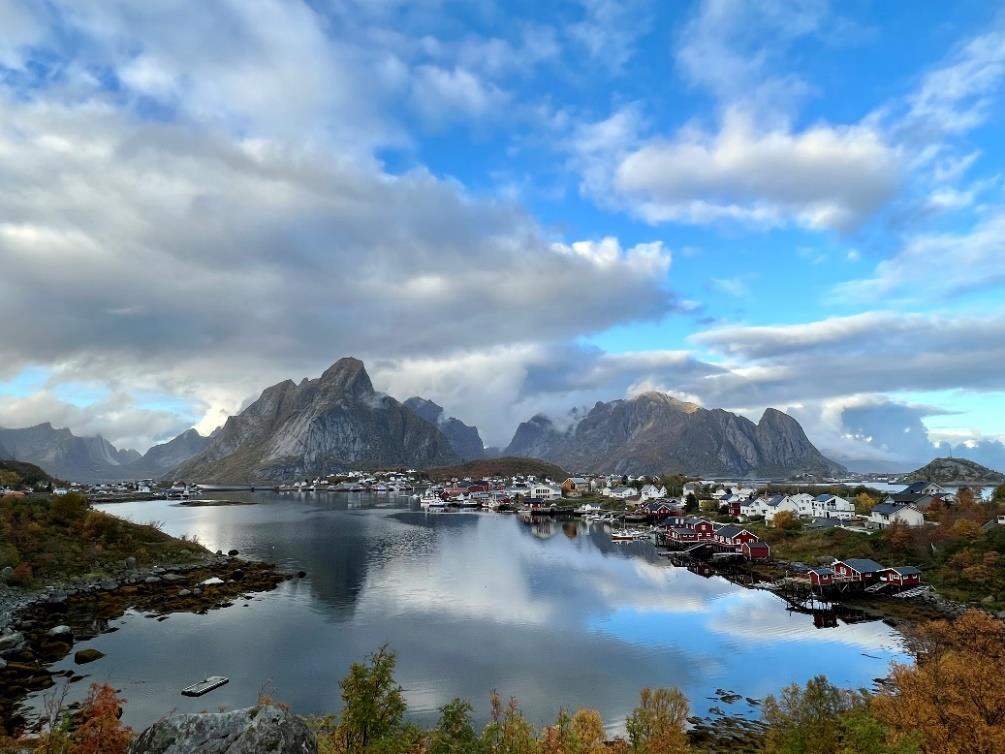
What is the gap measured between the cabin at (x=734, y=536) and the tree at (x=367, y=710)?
6980 cm

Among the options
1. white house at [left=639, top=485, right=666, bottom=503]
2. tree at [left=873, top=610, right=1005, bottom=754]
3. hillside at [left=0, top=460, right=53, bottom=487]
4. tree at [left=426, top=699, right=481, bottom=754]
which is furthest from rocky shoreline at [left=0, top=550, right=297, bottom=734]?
white house at [left=639, top=485, right=666, bottom=503]

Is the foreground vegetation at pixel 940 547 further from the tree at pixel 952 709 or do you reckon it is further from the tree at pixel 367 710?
the tree at pixel 367 710

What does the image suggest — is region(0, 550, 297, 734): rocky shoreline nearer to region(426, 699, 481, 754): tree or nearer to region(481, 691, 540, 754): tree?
region(426, 699, 481, 754): tree

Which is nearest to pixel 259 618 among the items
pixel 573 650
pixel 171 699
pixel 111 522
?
pixel 171 699

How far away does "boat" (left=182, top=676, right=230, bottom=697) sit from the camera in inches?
1194

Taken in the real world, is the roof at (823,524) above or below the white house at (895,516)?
below

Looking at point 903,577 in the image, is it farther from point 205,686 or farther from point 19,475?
point 19,475

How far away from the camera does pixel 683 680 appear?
33.9m

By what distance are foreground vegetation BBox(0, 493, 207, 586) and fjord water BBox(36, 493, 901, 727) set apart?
502 inches

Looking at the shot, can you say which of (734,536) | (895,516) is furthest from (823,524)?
(734,536)

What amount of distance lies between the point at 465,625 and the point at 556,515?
3891 inches

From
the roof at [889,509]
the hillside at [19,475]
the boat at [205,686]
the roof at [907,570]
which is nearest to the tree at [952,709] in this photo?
the boat at [205,686]

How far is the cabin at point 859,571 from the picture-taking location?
54719 mm

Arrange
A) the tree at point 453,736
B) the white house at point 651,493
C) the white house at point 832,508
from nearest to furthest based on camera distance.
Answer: the tree at point 453,736 < the white house at point 832,508 < the white house at point 651,493
